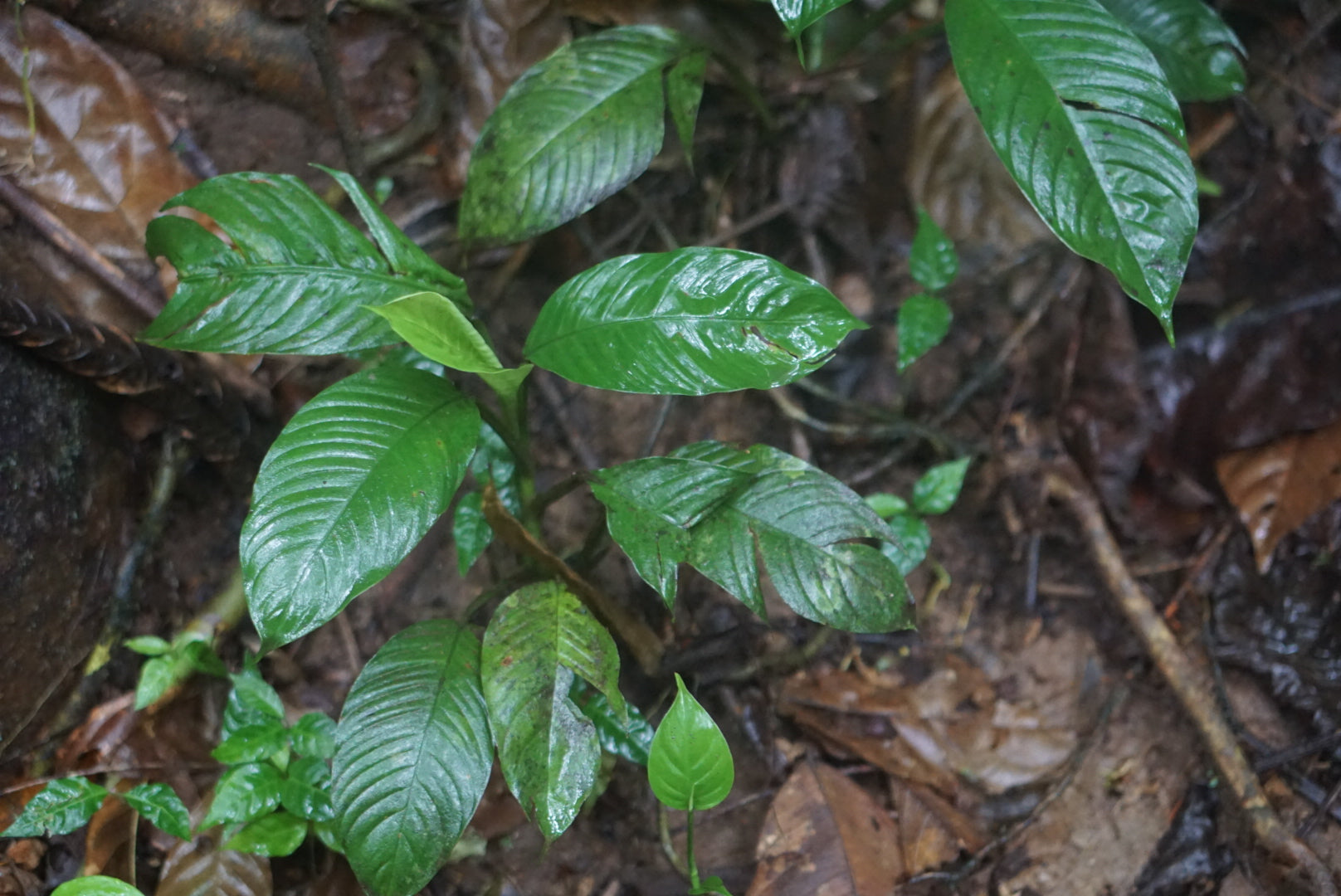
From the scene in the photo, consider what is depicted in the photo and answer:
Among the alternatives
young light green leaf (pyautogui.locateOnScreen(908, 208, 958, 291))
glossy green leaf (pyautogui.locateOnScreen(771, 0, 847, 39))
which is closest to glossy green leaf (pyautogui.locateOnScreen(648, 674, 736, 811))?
glossy green leaf (pyautogui.locateOnScreen(771, 0, 847, 39))

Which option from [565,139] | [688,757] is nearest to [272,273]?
[565,139]

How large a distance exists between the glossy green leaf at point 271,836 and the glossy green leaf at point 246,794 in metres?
0.02

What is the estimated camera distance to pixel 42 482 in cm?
154

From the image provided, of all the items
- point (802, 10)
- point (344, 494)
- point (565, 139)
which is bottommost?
point (344, 494)

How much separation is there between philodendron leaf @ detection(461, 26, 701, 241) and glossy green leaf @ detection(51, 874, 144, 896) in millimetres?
1275

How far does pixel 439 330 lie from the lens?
46.9 inches

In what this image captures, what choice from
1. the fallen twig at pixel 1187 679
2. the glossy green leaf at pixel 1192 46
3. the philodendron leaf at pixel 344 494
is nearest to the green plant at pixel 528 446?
the philodendron leaf at pixel 344 494

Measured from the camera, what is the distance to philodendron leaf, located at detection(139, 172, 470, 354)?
1330 millimetres

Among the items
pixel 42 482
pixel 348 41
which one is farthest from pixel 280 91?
pixel 42 482

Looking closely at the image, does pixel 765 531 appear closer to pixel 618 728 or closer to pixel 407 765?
pixel 618 728

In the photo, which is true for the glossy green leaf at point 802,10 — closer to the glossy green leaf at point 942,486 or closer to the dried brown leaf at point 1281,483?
the glossy green leaf at point 942,486

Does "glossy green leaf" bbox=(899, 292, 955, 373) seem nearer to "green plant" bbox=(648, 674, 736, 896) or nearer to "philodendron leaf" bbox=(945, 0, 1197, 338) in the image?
"philodendron leaf" bbox=(945, 0, 1197, 338)

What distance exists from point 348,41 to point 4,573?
1.42 meters

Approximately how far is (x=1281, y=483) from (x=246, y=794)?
7.48 feet
